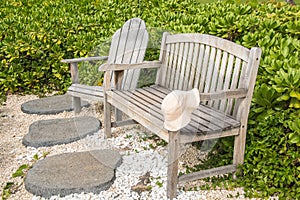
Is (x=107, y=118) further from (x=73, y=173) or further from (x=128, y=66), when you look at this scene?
(x=73, y=173)

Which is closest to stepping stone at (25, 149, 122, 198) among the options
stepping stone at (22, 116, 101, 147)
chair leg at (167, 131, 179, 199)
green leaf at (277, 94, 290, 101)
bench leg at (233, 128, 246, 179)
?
stepping stone at (22, 116, 101, 147)

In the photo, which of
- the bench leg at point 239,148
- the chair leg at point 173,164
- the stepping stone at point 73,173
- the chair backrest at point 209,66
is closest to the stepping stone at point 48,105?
the stepping stone at point 73,173

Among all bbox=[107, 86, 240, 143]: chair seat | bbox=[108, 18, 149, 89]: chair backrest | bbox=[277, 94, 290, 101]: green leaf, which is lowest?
bbox=[107, 86, 240, 143]: chair seat

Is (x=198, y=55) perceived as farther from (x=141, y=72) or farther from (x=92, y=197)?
(x=92, y=197)

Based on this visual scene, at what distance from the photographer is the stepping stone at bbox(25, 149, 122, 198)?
3.38 meters

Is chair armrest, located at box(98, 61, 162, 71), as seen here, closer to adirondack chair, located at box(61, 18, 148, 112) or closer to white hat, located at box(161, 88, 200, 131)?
adirondack chair, located at box(61, 18, 148, 112)

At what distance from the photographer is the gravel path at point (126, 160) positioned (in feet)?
11.1

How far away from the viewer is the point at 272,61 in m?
3.29

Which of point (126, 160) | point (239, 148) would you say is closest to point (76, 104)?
point (126, 160)

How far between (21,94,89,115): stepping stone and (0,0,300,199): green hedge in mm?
409

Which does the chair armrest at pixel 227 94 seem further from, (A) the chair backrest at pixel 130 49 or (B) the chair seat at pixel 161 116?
(A) the chair backrest at pixel 130 49

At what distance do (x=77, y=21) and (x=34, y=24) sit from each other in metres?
0.59

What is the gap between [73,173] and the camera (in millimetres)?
3609

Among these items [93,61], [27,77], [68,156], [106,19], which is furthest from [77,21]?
[68,156]
